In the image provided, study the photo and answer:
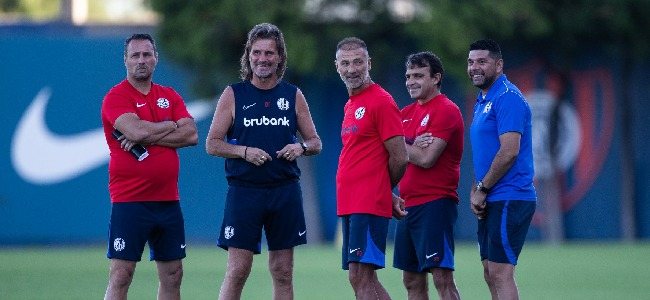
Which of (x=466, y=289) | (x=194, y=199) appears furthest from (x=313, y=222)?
(x=466, y=289)

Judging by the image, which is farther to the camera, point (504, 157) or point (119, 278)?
point (119, 278)

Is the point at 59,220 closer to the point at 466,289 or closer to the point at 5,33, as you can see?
the point at 5,33

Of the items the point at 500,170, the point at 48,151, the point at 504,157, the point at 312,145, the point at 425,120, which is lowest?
the point at 500,170

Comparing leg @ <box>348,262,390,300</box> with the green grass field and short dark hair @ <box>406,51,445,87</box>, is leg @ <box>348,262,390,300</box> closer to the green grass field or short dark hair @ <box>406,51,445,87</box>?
short dark hair @ <box>406,51,445,87</box>

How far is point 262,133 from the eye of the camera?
974cm

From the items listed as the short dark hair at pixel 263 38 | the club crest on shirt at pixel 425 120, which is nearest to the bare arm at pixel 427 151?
the club crest on shirt at pixel 425 120

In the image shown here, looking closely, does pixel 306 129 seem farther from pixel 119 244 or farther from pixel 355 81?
pixel 119 244

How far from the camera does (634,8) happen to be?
87.5 feet

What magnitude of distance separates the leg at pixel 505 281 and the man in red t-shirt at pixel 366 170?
93 centimetres

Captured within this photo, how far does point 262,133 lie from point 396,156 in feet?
3.69

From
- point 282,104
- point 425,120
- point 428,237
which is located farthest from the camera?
point 425,120

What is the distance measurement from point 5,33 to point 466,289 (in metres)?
15.7

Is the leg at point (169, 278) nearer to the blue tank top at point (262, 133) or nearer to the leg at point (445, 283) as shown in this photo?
the blue tank top at point (262, 133)

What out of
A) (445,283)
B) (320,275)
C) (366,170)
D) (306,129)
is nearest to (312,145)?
(306,129)
